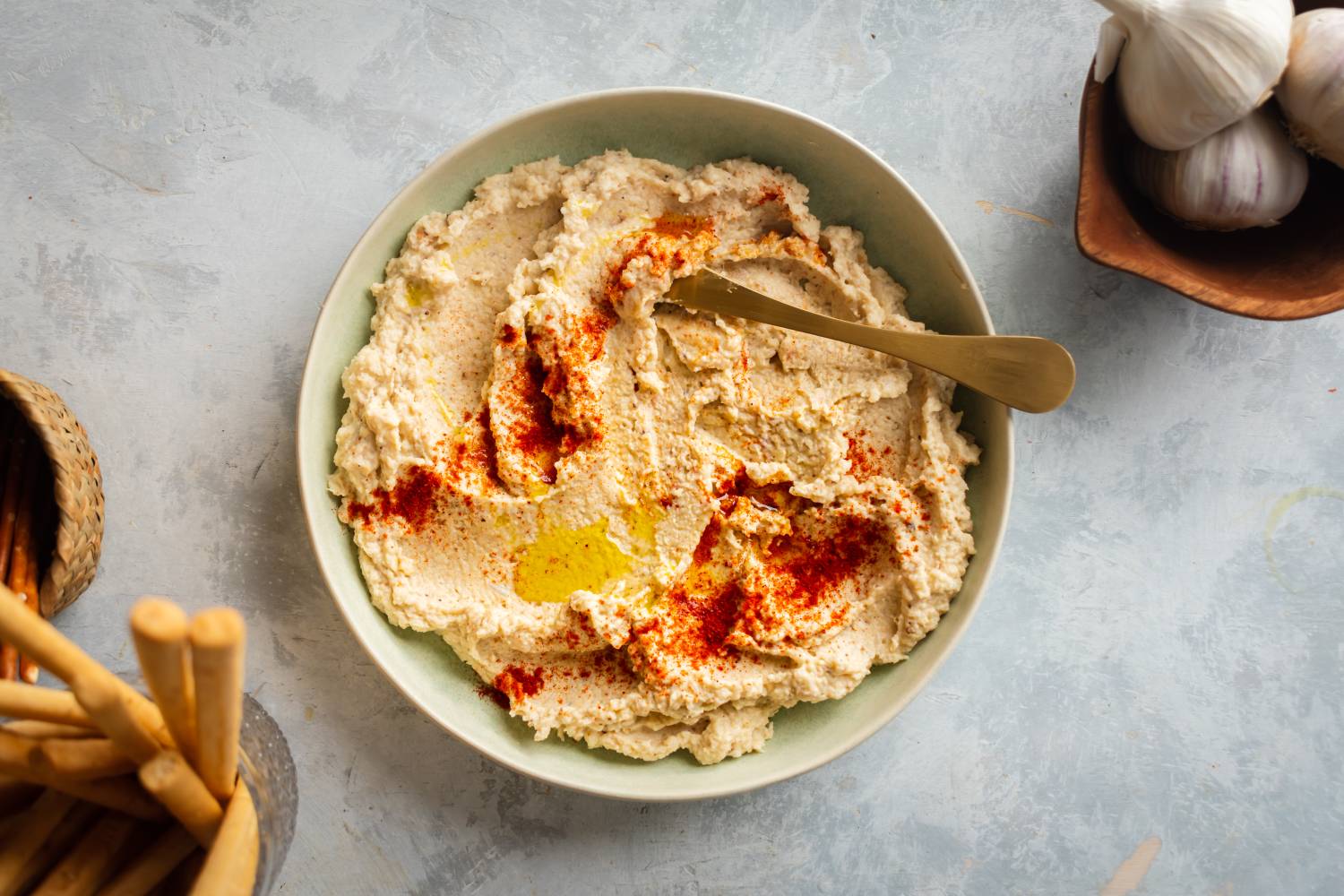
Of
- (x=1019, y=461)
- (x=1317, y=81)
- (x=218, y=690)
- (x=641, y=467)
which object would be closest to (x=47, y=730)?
(x=218, y=690)

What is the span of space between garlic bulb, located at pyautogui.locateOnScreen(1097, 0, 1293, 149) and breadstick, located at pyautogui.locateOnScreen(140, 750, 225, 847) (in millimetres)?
2311

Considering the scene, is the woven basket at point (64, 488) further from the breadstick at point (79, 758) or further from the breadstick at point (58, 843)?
the breadstick at point (79, 758)

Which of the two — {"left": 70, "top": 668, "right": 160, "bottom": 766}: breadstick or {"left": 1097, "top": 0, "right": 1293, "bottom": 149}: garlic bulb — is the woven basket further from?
{"left": 1097, "top": 0, "right": 1293, "bottom": 149}: garlic bulb

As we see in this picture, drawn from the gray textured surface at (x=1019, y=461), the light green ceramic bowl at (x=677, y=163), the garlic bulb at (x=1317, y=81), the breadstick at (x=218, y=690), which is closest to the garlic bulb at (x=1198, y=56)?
the garlic bulb at (x=1317, y=81)

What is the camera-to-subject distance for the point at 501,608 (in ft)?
7.47

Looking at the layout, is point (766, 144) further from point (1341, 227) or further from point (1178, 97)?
point (1341, 227)

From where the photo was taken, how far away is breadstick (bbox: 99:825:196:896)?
5.10ft

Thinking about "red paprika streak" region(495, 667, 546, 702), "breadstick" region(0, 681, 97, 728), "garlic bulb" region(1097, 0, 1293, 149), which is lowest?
"red paprika streak" region(495, 667, 546, 702)

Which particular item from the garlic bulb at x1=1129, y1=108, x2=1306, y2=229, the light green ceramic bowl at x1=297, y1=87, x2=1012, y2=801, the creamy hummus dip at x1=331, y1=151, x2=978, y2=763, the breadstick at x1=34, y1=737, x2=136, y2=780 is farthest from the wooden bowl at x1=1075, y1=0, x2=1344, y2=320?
the breadstick at x1=34, y1=737, x2=136, y2=780

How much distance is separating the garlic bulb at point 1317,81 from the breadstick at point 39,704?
2.65 meters

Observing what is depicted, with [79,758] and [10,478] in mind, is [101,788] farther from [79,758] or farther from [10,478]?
[10,478]

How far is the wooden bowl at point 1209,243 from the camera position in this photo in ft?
7.07

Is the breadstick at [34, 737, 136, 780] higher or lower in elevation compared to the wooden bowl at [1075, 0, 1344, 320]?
higher

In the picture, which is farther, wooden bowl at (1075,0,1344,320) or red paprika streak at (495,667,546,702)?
red paprika streak at (495,667,546,702)
